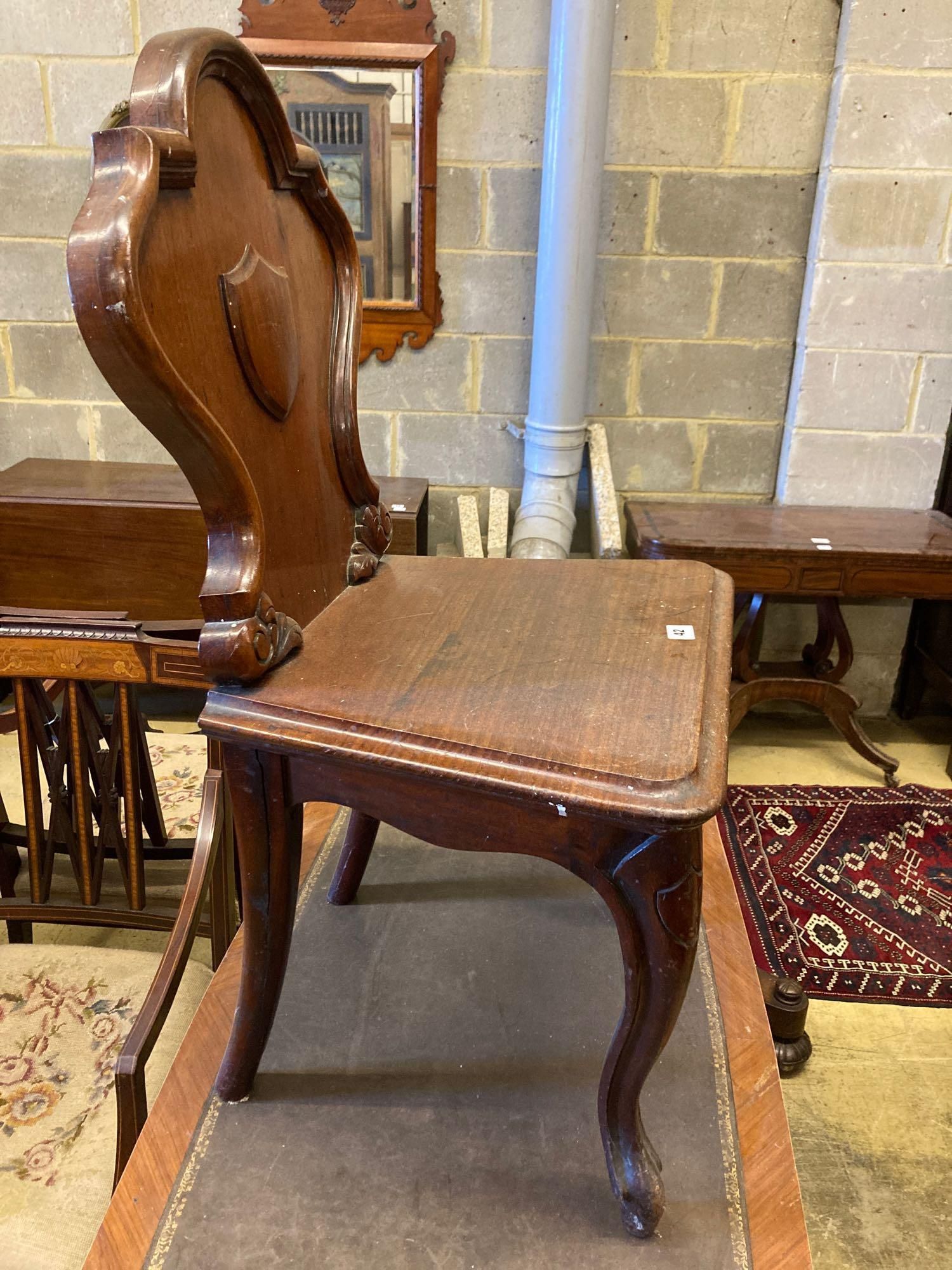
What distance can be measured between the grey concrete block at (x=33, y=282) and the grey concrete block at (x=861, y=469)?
2206mm

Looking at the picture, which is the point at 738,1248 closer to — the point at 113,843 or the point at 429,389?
the point at 113,843

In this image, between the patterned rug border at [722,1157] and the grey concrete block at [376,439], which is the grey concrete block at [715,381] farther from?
the patterned rug border at [722,1157]

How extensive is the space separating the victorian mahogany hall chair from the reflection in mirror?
1.58 metres

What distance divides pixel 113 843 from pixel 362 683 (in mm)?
595

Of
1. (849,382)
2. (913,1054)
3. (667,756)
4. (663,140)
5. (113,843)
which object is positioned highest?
(663,140)

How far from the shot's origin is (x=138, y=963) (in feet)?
3.89

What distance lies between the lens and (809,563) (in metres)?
2.36

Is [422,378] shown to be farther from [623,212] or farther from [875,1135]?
[875,1135]

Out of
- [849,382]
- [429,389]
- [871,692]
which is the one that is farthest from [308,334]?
[871,692]

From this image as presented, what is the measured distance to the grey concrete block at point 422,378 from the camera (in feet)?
8.89

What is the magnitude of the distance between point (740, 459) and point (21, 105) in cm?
229

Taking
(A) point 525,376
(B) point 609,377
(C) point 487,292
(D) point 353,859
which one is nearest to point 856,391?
(B) point 609,377

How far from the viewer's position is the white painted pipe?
7.36 ft

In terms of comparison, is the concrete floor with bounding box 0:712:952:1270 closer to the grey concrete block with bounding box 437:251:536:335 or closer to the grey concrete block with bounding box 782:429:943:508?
the grey concrete block with bounding box 782:429:943:508
